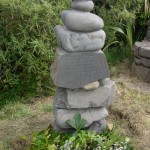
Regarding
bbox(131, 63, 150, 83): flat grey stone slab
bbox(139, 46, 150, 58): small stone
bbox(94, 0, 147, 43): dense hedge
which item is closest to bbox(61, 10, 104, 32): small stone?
bbox(139, 46, 150, 58): small stone

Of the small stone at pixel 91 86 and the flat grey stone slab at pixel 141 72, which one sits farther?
the flat grey stone slab at pixel 141 72

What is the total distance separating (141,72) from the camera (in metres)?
5.51

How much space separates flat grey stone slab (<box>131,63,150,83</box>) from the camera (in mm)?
5426

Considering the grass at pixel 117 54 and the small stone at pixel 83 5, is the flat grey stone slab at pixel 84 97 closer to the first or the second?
the small stone at pixel 83 5

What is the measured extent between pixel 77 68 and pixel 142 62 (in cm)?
236

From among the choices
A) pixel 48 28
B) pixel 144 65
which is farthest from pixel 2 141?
pixel 144 65

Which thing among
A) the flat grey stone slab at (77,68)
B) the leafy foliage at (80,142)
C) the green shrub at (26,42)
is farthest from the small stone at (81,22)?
the green shrub at (26,42)

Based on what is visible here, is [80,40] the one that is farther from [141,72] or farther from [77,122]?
[141,72]

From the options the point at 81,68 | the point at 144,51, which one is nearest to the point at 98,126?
the point at 81,68

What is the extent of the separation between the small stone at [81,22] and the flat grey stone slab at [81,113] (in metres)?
0.79

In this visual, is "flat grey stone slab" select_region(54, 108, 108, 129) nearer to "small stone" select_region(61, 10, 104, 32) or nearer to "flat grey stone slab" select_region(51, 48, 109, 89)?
"flat grey stone slab" select_region(51, 48, 109, 89)

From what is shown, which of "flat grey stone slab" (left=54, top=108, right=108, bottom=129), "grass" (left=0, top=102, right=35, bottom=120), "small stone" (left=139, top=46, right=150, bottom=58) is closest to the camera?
"flat grey stone slab" (left=54, top=108, right=108, bottom=129)

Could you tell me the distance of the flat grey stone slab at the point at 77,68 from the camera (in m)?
3.29

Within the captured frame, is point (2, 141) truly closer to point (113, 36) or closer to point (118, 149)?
point (118, 149)
